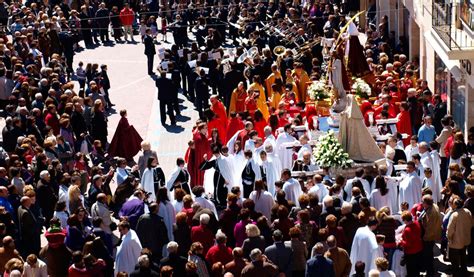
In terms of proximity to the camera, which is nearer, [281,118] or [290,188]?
[290,188]

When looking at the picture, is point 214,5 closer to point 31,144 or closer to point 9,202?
point 31,144

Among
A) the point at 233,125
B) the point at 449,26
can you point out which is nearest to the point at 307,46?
the point at 449,26

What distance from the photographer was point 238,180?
25.3m

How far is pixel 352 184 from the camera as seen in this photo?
75.5 feet

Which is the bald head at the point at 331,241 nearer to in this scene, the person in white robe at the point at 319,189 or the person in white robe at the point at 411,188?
the person in white robe at the point at 319,189

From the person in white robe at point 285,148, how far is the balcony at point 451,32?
3822mm

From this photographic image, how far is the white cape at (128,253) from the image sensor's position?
20953 mm

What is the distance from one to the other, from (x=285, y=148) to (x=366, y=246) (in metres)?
5.87

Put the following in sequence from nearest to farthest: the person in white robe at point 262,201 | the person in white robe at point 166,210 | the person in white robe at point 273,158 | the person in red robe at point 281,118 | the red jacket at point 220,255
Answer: the red jacket at point 220,255, the person in white robe at point 166,210, the person in white robe at point 262,201, the person in white robe at point 273,158, the person in red robe at point 281,118

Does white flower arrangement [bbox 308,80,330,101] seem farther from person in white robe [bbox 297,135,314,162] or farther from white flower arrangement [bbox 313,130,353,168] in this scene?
white flower arrangement [bbox 313,130,353,168]

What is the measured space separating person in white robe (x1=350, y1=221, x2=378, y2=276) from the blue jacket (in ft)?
4.02

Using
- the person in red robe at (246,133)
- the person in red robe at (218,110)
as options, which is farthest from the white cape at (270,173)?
the person in red robe at (218,110)

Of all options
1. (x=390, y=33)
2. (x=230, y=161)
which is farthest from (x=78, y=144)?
(x=390, y=33)

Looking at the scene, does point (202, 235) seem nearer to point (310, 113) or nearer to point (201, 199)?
point (201, 199)
